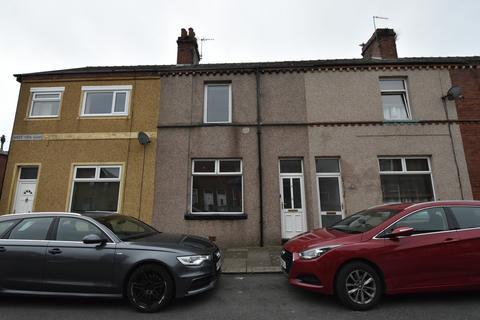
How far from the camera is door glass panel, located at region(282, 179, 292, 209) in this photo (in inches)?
341

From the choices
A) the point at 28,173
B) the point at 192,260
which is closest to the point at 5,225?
the point at 192,260

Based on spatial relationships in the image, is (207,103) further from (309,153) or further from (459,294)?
(459,294)

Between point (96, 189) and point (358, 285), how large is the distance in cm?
839

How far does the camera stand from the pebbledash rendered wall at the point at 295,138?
850cm

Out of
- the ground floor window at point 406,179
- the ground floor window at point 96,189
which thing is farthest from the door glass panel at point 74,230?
the ground floor window at point 406,179

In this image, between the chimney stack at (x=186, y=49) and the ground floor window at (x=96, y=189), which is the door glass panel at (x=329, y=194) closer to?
the ground floor window at (x=96, y=189)

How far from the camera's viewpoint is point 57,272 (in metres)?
4.20

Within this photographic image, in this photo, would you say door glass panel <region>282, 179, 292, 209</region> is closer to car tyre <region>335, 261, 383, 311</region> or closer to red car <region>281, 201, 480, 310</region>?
red car <region>281, 201, 480, 310</region>

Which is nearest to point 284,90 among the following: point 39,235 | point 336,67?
point 336,67

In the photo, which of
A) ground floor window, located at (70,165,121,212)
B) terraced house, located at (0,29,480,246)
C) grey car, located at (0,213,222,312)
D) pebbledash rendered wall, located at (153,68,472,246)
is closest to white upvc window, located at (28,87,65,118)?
terraced house, located at (0,29,480,246)

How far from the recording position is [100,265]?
4.16m

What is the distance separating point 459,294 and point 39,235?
7.15 m

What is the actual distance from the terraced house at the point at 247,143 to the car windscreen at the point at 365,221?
319 cm

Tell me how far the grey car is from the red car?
6.17ft
